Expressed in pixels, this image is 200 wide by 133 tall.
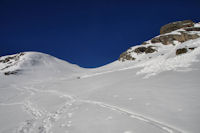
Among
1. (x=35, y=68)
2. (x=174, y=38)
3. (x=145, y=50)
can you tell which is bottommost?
(x=145, y=50)

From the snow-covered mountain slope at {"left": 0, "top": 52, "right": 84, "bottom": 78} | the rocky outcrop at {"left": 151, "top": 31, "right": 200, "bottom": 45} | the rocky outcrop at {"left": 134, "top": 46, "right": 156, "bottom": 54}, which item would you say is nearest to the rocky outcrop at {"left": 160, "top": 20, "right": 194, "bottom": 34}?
the rocky outcrop at {"left": 151, "top": 31, "right": 200, "bottom": 45}

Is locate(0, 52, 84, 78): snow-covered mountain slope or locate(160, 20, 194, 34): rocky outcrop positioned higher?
locate(160, 20, 194, 34): rocky outcrop

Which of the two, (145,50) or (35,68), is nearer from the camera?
(145,50)

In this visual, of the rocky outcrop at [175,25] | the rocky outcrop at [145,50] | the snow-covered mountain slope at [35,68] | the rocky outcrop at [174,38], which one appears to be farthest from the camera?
the rocky outcrop at [175,25]

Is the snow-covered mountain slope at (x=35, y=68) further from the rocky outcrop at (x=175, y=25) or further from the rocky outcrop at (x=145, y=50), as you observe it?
the rocky outcrop at (x=175, y=25)

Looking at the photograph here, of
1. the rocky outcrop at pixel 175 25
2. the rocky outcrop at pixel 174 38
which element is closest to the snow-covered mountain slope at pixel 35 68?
the rocky outcrop at pixel 174 38

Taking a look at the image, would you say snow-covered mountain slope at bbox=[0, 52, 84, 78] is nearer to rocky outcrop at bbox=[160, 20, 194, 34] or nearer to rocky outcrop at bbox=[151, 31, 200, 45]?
rocky outcrop at bbox=[151, 31, 200, 45]

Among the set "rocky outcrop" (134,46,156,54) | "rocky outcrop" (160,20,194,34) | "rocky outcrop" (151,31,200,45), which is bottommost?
"rocky outcrop" (134,46,156,54)

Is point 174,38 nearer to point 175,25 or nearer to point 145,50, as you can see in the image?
point 145,50

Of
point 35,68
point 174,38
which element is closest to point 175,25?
point 174,38

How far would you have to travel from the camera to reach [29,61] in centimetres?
6116

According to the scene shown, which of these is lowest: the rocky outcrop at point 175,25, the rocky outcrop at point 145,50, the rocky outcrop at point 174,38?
the rocky outcrop at point 145,50

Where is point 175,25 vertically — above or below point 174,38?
above

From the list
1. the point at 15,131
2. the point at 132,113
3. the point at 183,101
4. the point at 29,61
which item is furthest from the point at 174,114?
the point at 29,61
